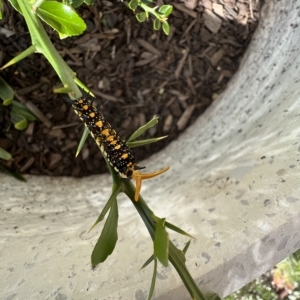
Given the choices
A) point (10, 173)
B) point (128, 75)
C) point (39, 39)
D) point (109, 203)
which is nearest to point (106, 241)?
point (109, 203)

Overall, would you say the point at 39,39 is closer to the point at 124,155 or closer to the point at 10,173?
the point at 124,155

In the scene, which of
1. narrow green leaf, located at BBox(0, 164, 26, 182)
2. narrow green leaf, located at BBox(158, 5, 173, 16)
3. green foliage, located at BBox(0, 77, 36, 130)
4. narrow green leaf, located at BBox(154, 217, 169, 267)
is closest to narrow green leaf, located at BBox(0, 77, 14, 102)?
green foliage, located at BBox(0, 77, 36, 130)

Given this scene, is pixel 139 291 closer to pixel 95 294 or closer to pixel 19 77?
pixel 95 294

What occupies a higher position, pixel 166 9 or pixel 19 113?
pixel 166 9

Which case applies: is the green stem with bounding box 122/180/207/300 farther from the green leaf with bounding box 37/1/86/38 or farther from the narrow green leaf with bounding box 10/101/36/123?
the narrow green leaf with bounding box 10/101/36/123

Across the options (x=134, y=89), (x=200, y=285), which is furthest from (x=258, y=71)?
(x=200, y=285)

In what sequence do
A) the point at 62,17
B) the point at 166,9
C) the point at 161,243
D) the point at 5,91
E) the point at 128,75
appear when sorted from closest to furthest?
the point at 161,243 < the point at 62,17 < the point at 166,9 < the point at 5,91 < the point at 128,75
